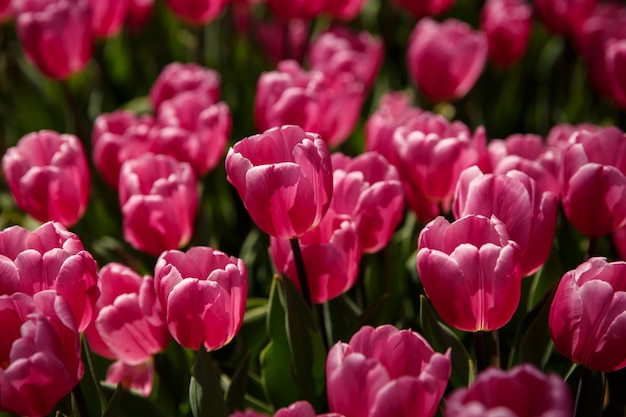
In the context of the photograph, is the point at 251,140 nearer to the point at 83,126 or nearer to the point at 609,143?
the point at 609,143

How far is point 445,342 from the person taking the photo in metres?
1.05

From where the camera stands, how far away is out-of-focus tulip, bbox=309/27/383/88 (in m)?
1.70

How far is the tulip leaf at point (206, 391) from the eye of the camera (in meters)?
0.95

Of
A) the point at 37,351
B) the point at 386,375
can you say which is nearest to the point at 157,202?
the point at 37,351

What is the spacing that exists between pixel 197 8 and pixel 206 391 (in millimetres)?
1117

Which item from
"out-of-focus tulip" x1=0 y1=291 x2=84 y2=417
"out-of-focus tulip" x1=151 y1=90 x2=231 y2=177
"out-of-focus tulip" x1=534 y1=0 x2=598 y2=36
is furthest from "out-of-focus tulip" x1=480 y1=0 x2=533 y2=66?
"out-of-focus tulip" x1=0 y1=291 x2=84 y2=417

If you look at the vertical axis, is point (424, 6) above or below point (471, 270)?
below

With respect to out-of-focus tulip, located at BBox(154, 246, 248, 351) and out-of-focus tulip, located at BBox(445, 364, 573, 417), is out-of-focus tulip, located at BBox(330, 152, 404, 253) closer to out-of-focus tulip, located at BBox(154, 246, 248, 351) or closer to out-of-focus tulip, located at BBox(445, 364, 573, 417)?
out-of-focus tulip, located at BBox(154, 246, 248, 351)

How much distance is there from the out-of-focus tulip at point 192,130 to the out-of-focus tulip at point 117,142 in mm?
25

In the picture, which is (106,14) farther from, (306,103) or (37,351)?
(37,351)

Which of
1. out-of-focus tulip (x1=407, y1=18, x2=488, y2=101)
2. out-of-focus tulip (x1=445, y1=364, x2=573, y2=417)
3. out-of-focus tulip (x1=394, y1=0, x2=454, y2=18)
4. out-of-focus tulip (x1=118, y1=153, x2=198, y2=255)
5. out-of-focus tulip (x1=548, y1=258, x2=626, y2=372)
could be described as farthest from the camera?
out-of-focus tulip (x1=394, y1=0, x2=454, y2=18)

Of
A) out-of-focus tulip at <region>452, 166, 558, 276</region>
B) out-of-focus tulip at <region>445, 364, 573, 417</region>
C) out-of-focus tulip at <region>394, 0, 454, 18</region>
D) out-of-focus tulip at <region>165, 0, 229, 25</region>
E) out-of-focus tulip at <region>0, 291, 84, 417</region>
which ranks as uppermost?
out-of-focus tulip at <region>445, 364, 573, 417</region>

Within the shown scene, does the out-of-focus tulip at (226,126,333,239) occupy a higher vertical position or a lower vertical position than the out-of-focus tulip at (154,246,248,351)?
higher

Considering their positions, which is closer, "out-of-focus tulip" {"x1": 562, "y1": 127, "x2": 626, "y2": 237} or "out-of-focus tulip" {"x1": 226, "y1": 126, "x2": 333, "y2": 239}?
"out-of-focus tulip" {"x1": 226, "y1": 126, "x2": 333, "y2": 239}
